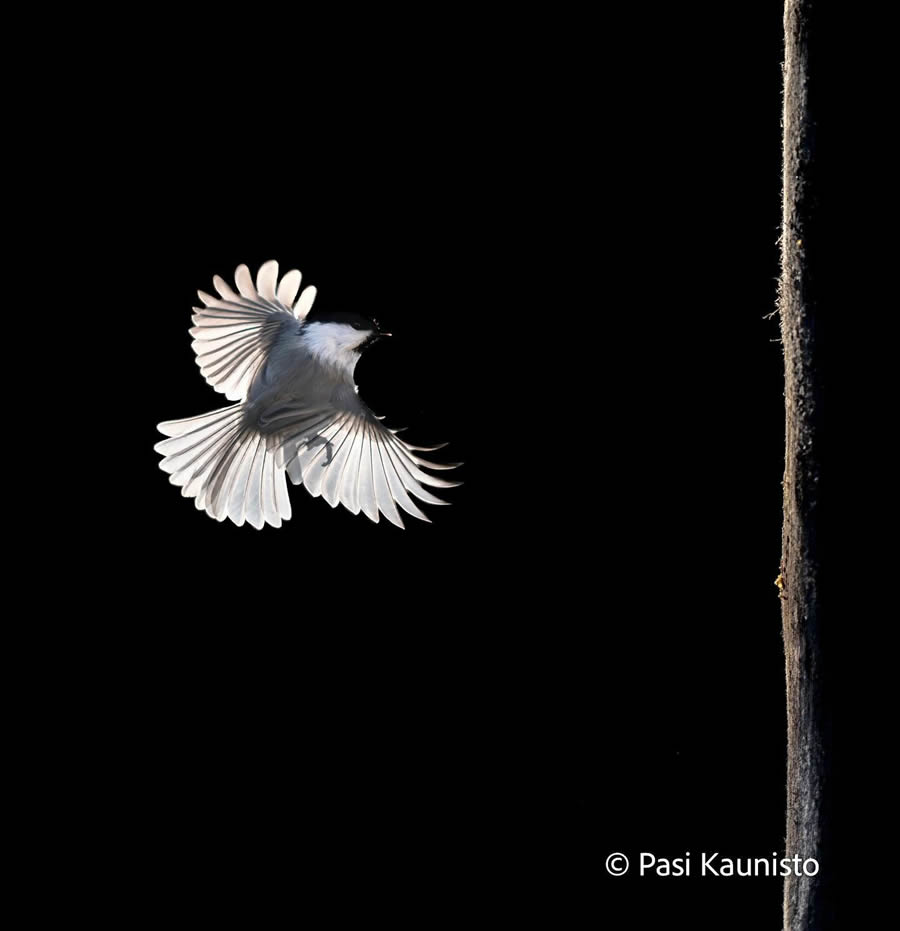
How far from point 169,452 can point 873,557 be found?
1.18 metres

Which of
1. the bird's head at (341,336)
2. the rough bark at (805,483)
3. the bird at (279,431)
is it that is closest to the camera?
the rough bark at (805,483)

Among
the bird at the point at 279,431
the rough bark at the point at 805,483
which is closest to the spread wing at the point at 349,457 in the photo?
the bird at the point at 279,431

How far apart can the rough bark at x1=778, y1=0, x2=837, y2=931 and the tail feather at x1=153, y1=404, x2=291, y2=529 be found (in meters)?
0.91

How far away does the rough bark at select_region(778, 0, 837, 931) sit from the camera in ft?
4.89

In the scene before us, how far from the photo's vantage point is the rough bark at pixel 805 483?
1489mm

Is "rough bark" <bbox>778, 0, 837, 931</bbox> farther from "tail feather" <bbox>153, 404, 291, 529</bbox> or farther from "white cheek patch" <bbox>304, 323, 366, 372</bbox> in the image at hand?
"tail feather" <bbox>153, 404, 291, 529</bbox>

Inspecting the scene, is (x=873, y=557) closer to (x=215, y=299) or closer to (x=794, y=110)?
(x=794, y=110)

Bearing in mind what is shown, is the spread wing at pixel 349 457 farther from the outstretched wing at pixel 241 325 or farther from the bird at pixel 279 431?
the outstretched wing at pixel 241 325

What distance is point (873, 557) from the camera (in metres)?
1.53

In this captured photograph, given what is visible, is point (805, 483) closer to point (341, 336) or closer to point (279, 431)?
point (341, 336)

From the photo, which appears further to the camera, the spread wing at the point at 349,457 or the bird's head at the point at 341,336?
the spread wing at the point at 349,457

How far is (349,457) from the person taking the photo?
2123 mm

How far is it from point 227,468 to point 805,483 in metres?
1.03

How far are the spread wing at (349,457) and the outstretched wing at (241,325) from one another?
0.35 ft
